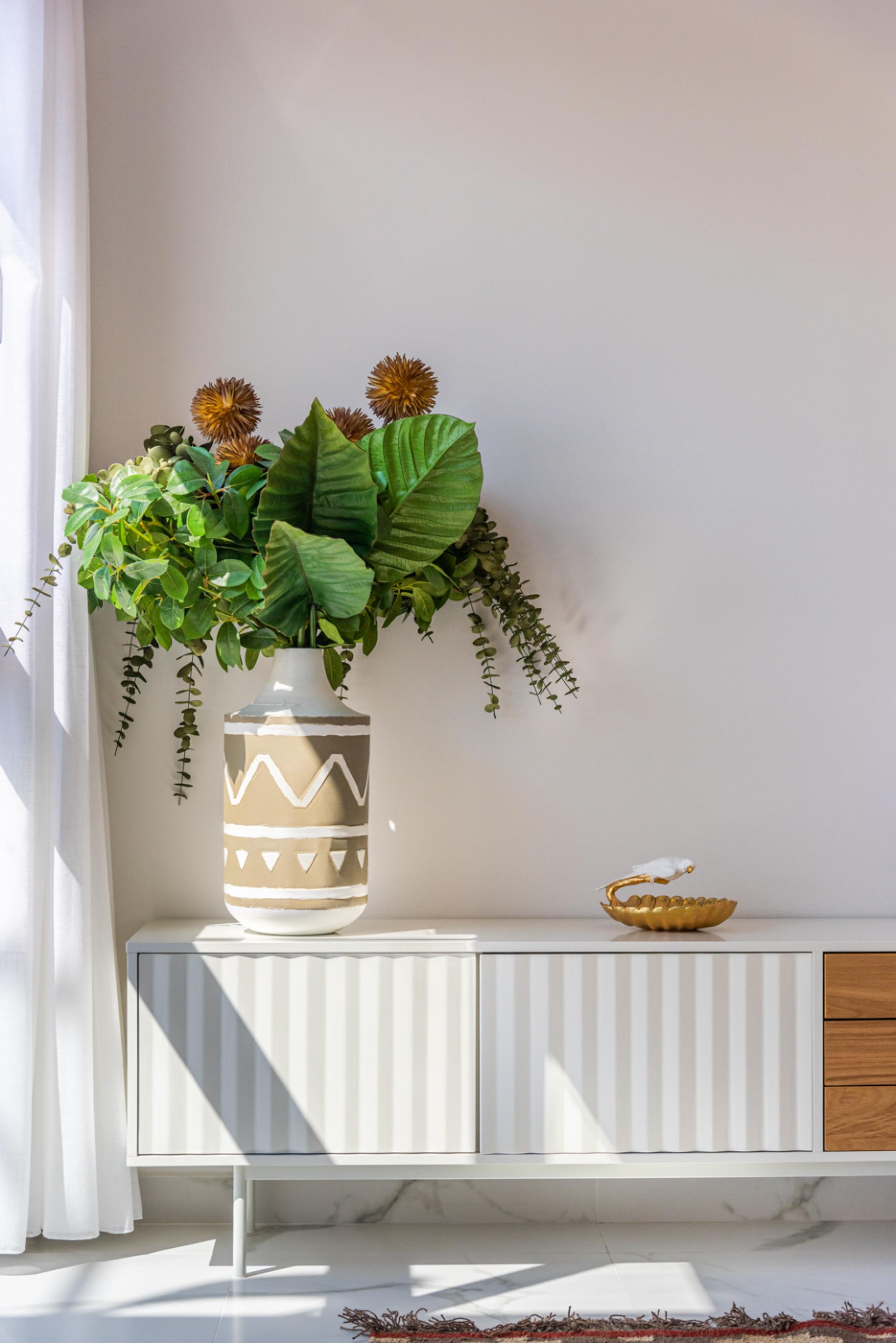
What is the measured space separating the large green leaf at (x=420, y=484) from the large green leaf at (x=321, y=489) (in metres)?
0.06

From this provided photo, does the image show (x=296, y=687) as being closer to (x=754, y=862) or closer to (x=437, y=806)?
(x=437, y=806)

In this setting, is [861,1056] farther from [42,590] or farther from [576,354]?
[42,590]

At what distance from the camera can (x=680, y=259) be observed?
7.64 feet

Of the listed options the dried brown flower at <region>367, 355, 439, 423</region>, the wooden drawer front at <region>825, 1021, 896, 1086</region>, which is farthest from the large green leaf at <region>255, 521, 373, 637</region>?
the wooden drawer front at <region>825, 1021, 896, 1086</region>

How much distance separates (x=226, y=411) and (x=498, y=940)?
1072mm

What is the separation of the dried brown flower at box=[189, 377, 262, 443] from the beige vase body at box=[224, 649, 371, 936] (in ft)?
1.38

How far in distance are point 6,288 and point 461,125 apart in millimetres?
990

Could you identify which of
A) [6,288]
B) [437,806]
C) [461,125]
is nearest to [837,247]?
[461,125]

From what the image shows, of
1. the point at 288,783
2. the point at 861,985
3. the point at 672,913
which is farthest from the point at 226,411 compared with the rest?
the point at 861,985

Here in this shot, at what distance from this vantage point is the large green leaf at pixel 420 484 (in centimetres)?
191

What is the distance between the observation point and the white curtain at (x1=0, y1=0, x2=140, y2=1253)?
194 cm

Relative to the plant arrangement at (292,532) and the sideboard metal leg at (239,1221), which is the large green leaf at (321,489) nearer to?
the plant arrangement at (292,532)

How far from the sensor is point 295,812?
191 centimetres

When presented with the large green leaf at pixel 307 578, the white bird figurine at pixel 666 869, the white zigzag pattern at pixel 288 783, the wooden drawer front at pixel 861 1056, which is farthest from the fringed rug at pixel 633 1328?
Result: the large green leaf at pixel 307 578
